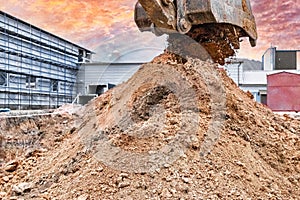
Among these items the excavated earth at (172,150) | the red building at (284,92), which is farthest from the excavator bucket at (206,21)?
the red building at (284,92)

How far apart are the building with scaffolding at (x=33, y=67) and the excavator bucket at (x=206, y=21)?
7.15 metres

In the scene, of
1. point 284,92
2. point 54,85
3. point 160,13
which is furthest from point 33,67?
point 160,13

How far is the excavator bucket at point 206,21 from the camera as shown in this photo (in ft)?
7.85

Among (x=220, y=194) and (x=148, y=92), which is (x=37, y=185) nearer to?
(x=148, y=92)

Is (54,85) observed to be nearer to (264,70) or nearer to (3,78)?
(3,78)

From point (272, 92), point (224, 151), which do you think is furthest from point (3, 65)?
point (224, 151)

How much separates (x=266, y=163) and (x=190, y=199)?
81 cm

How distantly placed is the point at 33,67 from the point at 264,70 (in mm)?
7889

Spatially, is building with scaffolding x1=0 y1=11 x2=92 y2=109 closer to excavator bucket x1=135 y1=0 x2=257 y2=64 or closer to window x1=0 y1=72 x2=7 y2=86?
window x1=0 y1=72 x2=7 y2=86

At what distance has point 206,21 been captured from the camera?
2713 mm

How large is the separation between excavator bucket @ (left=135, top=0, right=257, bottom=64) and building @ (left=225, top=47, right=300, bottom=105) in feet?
30.0

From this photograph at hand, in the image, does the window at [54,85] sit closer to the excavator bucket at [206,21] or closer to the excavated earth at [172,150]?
the excavated earth at [172,150]

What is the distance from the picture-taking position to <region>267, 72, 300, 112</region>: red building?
895 cm

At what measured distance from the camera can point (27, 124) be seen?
488 cm
